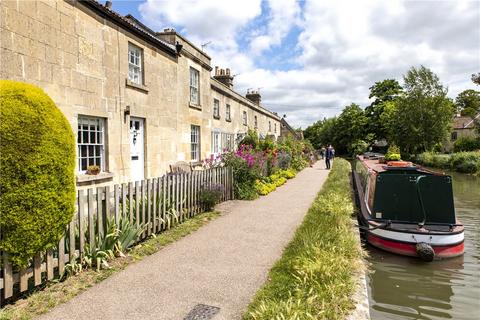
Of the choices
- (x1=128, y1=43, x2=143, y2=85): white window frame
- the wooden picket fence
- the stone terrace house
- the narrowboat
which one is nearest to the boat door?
the stone terrace house

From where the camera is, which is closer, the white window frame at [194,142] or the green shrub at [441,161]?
the white window frame at [194,142]

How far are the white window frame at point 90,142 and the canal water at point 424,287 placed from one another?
7635 millimetres

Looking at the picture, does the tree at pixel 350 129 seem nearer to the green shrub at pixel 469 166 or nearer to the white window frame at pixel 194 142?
the green shrub at pixel 469 166

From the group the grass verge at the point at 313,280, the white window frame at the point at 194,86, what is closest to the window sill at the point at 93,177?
the grass verge at the point at 313,280

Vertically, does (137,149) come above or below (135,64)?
below

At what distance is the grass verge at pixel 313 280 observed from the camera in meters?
3.91

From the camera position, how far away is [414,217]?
8.31 metres

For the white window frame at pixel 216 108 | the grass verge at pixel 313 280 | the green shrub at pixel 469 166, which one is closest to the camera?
the grass verge at pixel 313 280

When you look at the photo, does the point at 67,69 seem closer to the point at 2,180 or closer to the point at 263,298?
the point at 2,180

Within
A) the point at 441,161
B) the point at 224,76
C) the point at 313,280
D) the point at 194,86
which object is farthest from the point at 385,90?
the point at 313,280

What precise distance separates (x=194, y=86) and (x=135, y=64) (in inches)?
168

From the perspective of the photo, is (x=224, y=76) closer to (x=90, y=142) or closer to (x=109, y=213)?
(x=90, y=142)

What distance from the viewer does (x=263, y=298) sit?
4.36m

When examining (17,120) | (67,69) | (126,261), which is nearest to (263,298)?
(126,261)
